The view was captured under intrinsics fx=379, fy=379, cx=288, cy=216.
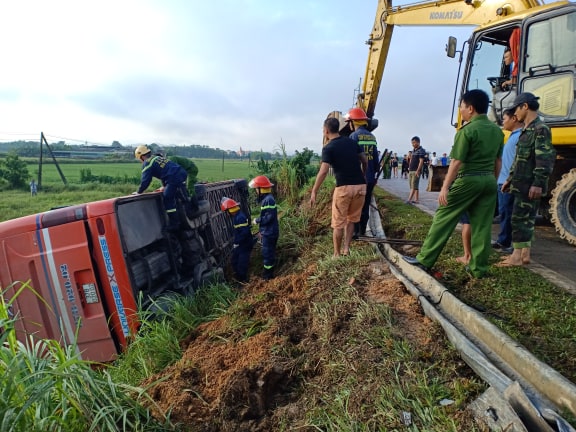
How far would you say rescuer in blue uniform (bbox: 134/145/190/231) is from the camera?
5.39 m

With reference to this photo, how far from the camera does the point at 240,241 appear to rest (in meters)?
6.06

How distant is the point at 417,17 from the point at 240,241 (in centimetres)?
721

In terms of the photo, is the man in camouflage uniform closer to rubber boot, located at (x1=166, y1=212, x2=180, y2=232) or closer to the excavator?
the excavator

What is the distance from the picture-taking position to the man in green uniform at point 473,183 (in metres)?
3.46

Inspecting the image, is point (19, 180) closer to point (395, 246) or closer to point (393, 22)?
point (393, 22)

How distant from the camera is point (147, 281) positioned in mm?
4410

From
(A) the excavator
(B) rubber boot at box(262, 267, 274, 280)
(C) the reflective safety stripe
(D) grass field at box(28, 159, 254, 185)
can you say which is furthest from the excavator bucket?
(D) grass field at box(28, 159, 254, 185)

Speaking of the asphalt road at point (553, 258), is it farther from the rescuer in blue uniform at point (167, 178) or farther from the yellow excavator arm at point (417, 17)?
the rescuer in blue uniform at point (167, 178)

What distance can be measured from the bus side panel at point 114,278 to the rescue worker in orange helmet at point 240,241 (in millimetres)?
2207

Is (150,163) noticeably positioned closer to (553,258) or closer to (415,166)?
(553,258)

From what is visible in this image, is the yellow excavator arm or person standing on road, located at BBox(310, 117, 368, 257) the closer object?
person standing on road, located at BBox(310, 117, 368, 257)

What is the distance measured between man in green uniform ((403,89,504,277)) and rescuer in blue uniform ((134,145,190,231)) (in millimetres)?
3451

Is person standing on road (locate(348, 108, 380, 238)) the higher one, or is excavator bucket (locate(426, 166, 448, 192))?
person standing on road (locate(348, 108, 380, 238))

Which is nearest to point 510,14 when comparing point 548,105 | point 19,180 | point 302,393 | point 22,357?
point 548,105
